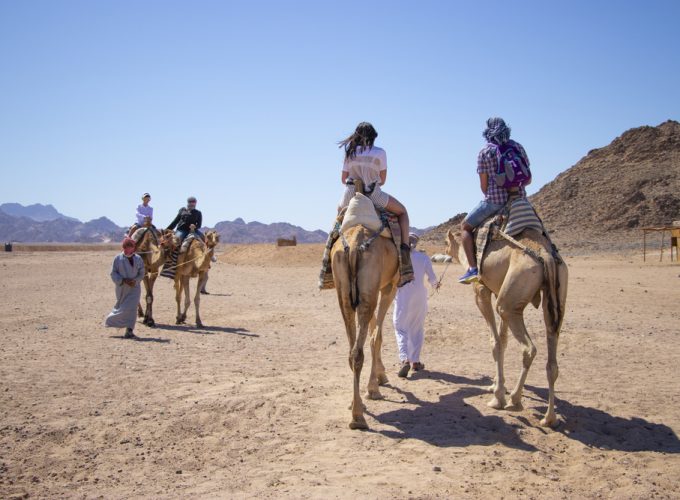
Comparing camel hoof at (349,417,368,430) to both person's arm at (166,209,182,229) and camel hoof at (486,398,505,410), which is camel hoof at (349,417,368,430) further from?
person's arm at (166,209,182,229)

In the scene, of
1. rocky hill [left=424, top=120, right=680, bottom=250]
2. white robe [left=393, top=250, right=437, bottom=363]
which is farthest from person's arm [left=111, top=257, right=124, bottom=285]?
rocky hill [left=424, top=120, right=680, bottom=250]

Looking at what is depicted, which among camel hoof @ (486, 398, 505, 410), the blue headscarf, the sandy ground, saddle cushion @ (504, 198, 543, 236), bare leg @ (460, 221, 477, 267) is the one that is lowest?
the sandy ground

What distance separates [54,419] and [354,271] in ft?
12.6

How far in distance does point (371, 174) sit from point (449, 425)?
123 inches

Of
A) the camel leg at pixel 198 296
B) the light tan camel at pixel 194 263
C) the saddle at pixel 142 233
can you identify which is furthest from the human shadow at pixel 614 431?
the saddle at pixel 142 233

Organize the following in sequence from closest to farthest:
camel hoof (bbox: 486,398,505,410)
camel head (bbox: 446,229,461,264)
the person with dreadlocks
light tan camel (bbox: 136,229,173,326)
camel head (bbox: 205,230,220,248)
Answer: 1. camel hoof (bbox: 486,398,505,410)
2. the person with dreadlocks
3. camel head (bbox: 446,229,461,264)
4. light tan camel (bbox: 136,229,173,326)
5. camel head (bbox: 205,230,220,248)

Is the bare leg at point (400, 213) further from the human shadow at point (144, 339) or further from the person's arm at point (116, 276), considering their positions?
the person's arm at point (116, 276)

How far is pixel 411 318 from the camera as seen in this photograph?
32.6 feet

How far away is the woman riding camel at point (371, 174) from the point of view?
792 centimetres

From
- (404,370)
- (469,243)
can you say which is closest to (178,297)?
(404,370)

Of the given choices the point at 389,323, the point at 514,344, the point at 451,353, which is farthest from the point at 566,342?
the point at 389,323

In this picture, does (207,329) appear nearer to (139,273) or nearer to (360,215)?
(139,273)

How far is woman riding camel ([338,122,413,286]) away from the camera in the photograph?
26.0ft

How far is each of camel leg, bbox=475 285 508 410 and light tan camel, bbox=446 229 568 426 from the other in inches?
0.5
